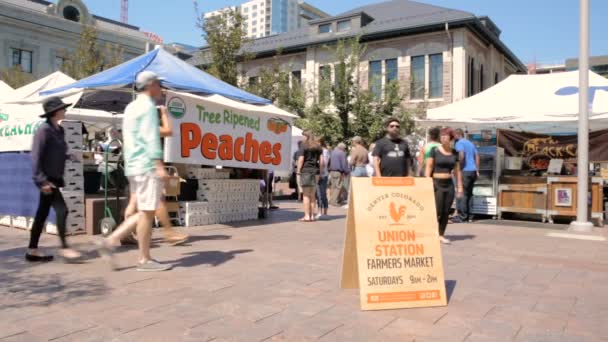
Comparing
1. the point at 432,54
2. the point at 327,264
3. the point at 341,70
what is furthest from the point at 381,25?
the point at 327,264

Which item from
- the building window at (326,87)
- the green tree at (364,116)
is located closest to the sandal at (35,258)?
the green tree at (364,116)

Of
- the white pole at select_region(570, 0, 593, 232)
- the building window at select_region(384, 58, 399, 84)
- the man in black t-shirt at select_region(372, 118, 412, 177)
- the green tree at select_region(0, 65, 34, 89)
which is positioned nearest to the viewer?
the man in black t-shirt at select_region(372, 118, 412, 177)

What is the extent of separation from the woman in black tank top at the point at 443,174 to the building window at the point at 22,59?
1707 inches

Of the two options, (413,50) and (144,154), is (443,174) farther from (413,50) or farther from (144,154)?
(413,50)

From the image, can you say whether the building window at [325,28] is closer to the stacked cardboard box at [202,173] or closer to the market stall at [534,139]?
the market stall at [534,139]

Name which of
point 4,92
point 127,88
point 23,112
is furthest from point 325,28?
point 23,112

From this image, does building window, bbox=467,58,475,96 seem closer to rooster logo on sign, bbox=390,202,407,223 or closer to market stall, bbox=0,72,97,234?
market stall, bbox=0,72,97,234

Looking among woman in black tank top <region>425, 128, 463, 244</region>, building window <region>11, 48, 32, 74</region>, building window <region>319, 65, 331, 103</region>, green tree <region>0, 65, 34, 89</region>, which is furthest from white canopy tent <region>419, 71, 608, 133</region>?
building window <region>11, 48, 32, 74</region>

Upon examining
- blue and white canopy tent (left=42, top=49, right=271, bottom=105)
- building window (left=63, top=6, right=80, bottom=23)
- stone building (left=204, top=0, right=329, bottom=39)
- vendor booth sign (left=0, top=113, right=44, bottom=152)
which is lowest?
vendor booth sign (left=0, top=113, right=44, bottom=152)

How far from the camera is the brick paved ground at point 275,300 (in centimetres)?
333

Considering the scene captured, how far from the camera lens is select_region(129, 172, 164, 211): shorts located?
4.68 meters

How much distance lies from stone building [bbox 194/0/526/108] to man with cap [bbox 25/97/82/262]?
17.4m

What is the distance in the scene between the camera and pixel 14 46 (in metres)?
41.1

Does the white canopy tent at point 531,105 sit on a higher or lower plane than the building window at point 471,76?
lower
